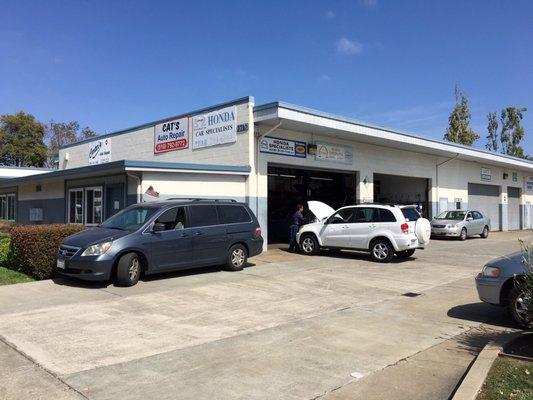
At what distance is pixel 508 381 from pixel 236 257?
8758 mm

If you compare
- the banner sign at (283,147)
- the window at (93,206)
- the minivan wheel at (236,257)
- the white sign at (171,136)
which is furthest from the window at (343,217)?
the window at (93,206)

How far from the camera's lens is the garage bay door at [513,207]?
37.3 meters

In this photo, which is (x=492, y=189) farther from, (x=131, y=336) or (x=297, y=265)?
(x=131, y=336)

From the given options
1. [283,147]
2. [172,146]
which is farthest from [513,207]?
[172,146]

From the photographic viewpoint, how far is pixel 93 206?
697 inches

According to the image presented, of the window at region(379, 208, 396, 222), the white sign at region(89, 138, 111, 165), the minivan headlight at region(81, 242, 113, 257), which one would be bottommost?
the minivan headlight at region(81, 242, 113, 257)

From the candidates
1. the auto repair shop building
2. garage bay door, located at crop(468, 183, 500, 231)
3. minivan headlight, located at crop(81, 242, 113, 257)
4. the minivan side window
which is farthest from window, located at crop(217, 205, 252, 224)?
garage bay door, located at crop(468, 183, 500, 231)

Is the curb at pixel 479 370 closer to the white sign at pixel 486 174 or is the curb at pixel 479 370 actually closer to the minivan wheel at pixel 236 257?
the minivan wheel at pixel 236 257

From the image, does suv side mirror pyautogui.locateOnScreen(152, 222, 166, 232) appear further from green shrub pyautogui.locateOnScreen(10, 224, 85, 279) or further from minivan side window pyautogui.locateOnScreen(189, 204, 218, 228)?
green shrub pyautogui.locateOnScreen(10, 224, 85, 279)

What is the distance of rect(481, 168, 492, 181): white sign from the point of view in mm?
33481

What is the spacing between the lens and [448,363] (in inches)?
225

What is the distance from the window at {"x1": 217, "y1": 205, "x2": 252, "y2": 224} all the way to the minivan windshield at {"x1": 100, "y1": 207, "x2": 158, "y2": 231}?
1930 millimetres

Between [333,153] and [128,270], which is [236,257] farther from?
[333,153]

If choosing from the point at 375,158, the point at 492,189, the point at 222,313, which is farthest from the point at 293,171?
the point at 492,189
